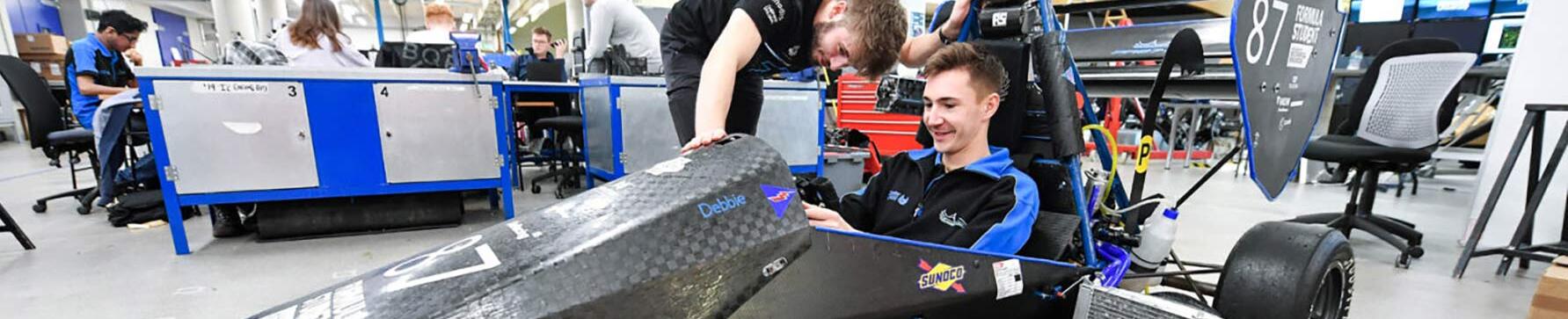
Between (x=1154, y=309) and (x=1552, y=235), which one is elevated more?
(x=1154, y=309)

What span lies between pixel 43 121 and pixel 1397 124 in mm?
7201

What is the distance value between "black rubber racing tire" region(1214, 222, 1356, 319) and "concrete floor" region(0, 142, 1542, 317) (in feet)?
3.21

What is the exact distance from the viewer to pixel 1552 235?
2693mm

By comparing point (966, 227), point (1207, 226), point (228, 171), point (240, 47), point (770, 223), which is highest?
point (240, 47)

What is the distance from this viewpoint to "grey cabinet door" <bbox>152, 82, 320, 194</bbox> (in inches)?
98.5

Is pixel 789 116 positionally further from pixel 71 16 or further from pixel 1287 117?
pixel 71 16

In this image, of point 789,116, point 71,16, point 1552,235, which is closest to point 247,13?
point 71,16

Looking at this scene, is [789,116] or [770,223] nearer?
[770,223]

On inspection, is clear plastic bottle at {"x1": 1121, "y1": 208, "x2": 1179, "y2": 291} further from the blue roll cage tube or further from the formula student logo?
the formula student logo

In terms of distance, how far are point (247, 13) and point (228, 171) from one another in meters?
8.50

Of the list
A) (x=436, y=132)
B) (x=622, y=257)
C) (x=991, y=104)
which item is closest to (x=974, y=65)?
(x=991, y=104)

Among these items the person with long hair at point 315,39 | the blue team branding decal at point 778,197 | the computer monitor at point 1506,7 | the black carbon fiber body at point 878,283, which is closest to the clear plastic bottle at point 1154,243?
the black carbon fiber body at point 878,283

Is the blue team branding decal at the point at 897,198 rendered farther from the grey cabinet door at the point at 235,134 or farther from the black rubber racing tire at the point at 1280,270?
the grey cabinet door at the point at 235,134

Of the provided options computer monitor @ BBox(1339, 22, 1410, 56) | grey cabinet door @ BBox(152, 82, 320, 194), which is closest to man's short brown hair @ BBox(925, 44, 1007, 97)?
grey cabinet door @ BBox(152, 82, 320, 194)
